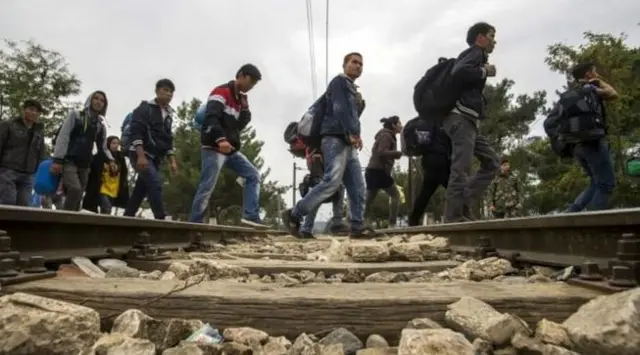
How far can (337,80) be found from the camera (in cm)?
627

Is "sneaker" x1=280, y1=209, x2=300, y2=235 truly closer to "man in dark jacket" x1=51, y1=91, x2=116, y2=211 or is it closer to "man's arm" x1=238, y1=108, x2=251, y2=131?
"man's arm" x1=238, y1=108, x2=251, y2=131

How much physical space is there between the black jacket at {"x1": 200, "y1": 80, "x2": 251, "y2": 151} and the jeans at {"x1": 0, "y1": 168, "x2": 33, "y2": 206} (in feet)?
7.83

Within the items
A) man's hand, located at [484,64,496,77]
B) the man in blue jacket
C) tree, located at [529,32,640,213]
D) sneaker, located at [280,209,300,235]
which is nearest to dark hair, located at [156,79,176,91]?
the man in blue jacket

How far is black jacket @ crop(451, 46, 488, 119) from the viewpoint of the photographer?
5332 millimetres

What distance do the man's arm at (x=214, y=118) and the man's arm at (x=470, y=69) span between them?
272 centimetres

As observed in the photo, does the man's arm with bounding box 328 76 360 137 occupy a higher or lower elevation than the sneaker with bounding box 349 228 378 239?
higher

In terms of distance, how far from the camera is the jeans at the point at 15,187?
6582mm

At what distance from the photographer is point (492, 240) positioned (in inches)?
149

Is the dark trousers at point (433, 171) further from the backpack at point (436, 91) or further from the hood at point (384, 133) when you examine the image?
the hood at point (384, 133)

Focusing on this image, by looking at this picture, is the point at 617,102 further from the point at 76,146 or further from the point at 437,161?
the point at 76,146

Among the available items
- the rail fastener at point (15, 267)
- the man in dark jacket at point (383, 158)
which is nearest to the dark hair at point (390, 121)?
the man in dark jacket at point (383, 158)

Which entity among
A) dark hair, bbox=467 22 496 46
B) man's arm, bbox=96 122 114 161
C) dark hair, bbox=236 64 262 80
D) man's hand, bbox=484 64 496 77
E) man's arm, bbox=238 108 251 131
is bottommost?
man's arm, bbox=96 122 114 161

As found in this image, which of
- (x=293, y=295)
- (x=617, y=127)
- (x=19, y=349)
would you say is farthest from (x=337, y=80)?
(x=617, y=127)

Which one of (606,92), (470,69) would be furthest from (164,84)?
(606,92)
